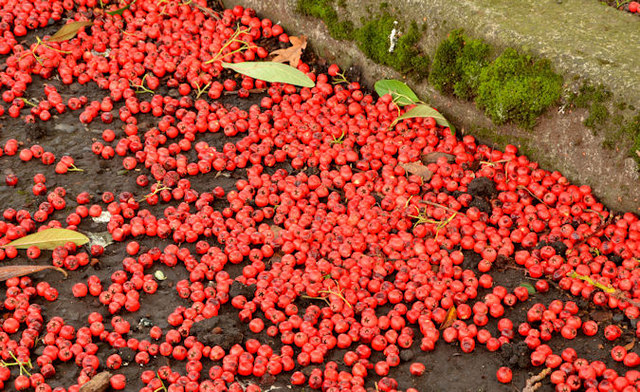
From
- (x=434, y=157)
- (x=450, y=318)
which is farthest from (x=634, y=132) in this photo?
(x=450, y=318)

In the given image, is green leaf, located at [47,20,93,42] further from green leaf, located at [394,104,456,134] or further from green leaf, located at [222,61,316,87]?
green leaf, located at [394,104,456,134]

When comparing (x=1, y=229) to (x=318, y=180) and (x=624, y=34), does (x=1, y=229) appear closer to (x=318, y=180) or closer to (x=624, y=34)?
(x=318, y=180)

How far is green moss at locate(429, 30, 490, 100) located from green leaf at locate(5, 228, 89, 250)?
282 cm

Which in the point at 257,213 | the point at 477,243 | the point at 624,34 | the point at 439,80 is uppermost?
the point at 624,34

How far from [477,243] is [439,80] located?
1.37 meters

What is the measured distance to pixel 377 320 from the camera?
396cm

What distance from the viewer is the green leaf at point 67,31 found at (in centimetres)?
577

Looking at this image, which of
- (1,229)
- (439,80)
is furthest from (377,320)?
(1,229)

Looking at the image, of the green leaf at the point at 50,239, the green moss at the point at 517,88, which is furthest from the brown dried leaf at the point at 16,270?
the green moss at the point at 517,88

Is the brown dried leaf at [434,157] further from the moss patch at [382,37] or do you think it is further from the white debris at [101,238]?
the white debris at [101,238]

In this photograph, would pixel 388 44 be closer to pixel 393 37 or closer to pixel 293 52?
pixel 393 37

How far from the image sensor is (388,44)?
5.27 metres

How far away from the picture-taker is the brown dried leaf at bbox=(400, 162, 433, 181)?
4805 mm

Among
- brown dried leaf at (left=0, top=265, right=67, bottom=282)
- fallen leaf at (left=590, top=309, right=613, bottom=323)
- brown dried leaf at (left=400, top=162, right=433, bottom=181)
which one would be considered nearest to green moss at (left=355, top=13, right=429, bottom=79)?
brown dried leaf at (left=400, top=162, right=433, bottom=181)
